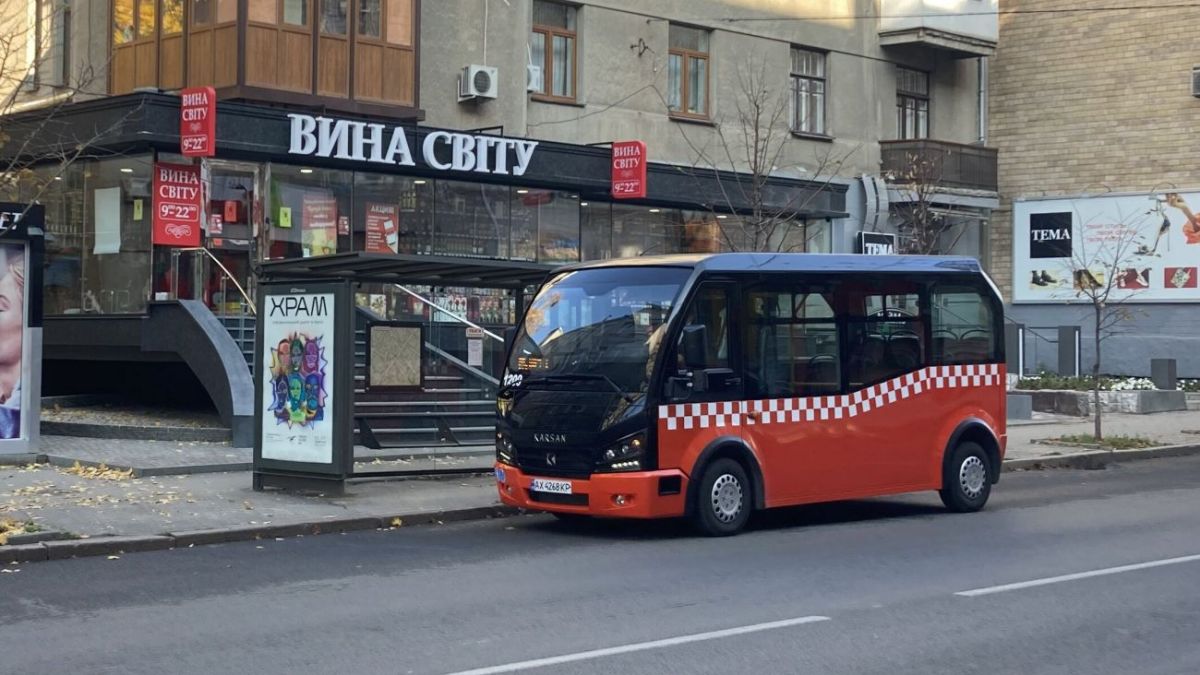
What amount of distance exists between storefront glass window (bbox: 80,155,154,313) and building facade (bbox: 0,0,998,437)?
4cm

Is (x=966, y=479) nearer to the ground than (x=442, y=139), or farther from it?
nearer to the ground

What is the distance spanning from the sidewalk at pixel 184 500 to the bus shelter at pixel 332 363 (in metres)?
0.41

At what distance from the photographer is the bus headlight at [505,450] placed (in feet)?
44.3

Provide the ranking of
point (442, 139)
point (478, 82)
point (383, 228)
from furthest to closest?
point (478, 82), point (383, 228), point (442, 139)

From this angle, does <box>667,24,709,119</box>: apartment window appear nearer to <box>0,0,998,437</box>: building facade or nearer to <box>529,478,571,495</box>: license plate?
<box>0,0,998,437</box>: building facade

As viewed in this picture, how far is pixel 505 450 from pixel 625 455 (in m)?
1.46

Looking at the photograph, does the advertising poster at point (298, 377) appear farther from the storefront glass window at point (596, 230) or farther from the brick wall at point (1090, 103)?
the brick wall at point (1090, 103)

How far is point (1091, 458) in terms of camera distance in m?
21.5

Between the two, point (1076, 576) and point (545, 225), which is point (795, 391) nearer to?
point (1076, 576)

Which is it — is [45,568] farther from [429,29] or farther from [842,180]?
[842,180]

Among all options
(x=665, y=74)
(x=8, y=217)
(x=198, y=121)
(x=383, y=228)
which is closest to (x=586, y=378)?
(x=8, y=217)

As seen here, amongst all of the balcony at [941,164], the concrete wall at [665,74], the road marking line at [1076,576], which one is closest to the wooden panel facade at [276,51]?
the concrete wall at [665,74]

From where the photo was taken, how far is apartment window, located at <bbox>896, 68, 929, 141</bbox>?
33.3m

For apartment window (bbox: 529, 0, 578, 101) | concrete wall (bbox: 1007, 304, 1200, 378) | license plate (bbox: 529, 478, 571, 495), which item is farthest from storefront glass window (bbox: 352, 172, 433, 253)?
concrete wall (bbox: 1007, 304, 1200, 378)
